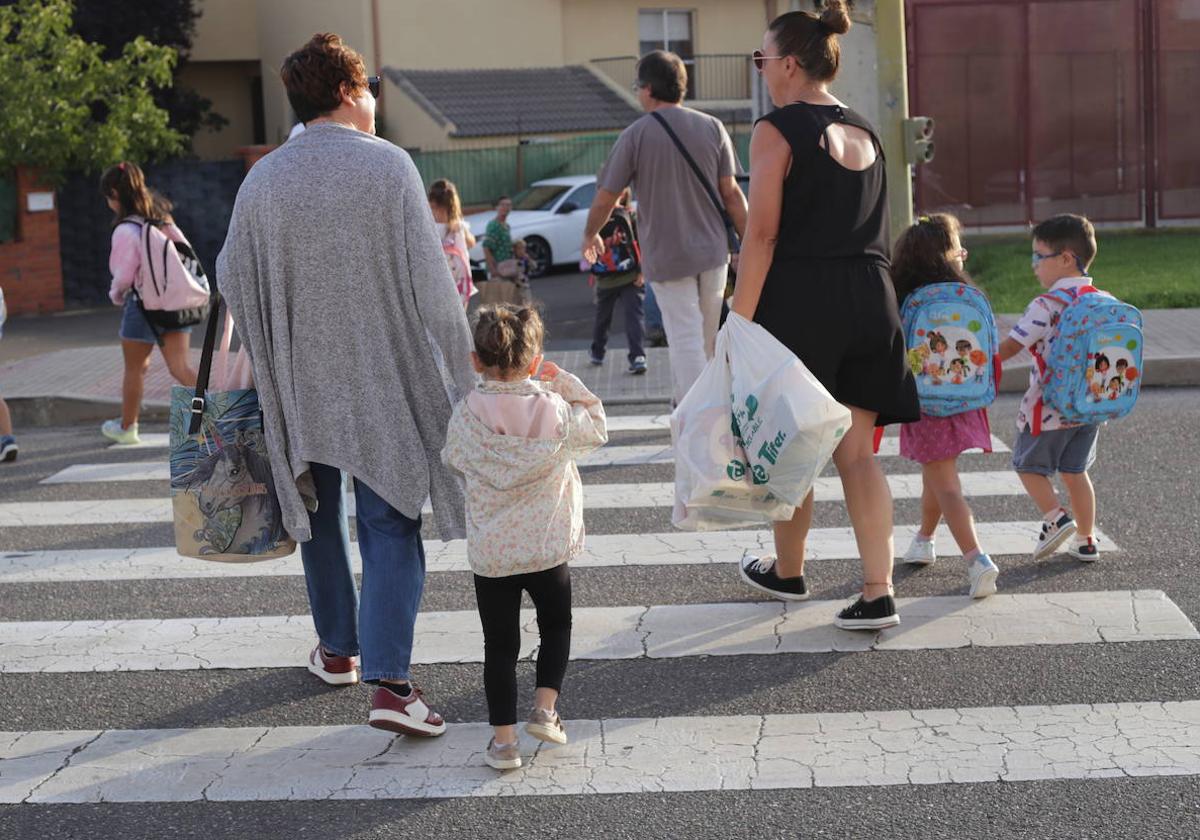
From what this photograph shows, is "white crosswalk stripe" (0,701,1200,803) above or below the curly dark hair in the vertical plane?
below

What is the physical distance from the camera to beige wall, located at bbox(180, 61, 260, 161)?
1264 inches

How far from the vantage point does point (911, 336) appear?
5.38 meters

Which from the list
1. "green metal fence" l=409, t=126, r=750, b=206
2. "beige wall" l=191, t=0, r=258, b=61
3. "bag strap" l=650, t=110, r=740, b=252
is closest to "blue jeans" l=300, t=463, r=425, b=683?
"bag strap" l=650, t=110, r=740, b=252

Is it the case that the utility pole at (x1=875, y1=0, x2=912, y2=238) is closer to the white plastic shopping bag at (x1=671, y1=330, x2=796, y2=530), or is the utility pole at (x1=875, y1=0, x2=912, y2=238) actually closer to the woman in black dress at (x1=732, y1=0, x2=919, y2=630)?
the woman in black dress at (x1=732, y1=0, x2=919, y2=630)

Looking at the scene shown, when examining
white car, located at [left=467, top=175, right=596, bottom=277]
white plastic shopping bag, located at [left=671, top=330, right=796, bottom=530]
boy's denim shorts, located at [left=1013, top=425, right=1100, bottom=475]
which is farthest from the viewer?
white car, located at [left=467, top=175, right=596, bottom=277]

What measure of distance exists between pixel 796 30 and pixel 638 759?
235 centimetres

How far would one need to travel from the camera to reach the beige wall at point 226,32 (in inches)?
1217

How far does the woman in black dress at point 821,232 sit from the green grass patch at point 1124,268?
7.88m

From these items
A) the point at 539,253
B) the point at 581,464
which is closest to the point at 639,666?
the point at 581,464

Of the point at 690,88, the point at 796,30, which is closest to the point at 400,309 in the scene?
the point at 796,30

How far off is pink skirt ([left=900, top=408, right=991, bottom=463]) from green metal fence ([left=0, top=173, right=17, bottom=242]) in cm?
1713

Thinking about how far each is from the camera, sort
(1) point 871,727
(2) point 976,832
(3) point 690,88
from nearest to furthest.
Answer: (2) point 976,832 → (1) point 871,727 → (3) point 690,88

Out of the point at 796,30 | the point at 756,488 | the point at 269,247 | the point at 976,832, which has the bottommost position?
the point at 976,832

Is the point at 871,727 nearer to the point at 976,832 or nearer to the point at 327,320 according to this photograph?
the point at 976,832
